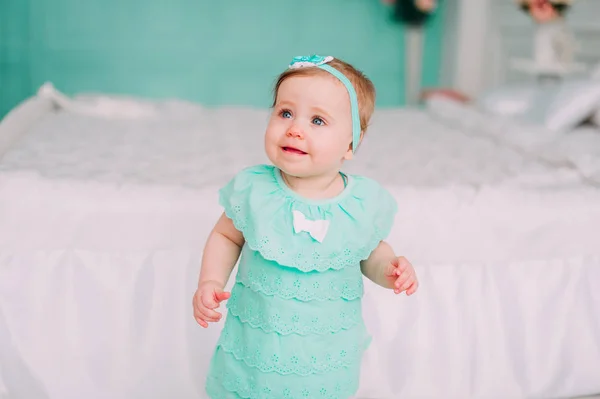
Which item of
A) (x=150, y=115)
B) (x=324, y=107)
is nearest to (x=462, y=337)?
(x=324, y=107)

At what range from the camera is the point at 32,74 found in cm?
505

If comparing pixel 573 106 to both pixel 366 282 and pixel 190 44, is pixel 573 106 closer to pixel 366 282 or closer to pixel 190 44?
pixel 366 282

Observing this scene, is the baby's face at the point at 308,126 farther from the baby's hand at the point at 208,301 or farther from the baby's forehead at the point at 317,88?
the baby's hand at the point at 208,301

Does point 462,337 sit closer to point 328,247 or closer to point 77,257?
point 328,247

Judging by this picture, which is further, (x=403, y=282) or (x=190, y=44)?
(x=190, y=44)

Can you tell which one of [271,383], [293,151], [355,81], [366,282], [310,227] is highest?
[355,81]

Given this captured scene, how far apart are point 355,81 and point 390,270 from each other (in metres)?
0.33

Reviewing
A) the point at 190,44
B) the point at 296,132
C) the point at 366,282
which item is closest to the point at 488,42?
the point at 190,44

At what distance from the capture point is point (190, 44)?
17.2 feet

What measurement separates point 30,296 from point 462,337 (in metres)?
1.07

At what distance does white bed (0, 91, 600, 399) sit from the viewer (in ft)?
5.75

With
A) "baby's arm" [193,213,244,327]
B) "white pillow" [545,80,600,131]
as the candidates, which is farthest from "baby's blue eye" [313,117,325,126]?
"white pillow" [545,80,600,131]

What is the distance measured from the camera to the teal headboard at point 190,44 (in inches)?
197

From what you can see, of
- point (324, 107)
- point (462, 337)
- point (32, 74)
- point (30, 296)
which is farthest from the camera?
point (32, 74)
